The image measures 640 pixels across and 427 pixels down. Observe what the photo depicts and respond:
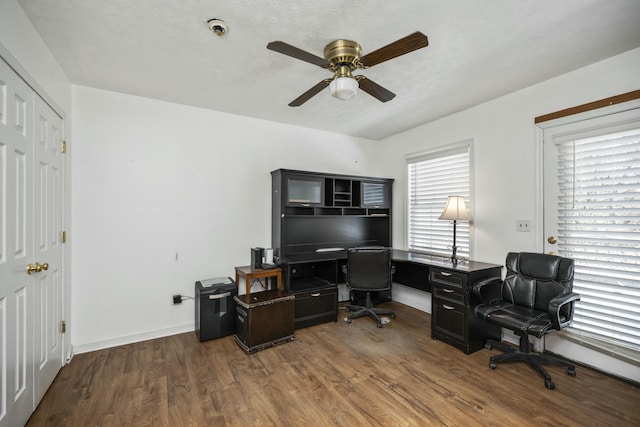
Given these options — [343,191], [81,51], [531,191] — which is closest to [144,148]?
[81,51]

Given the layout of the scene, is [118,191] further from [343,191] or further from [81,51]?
[343,191]

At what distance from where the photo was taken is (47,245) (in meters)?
2.13

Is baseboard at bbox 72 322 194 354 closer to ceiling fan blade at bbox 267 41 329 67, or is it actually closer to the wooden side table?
the wooden side table

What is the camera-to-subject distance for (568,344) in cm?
256

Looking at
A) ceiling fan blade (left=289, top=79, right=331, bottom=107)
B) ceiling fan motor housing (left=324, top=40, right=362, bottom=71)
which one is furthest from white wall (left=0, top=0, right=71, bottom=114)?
ceiling fan motor housing (left=324, top=40, right=362, bottom=71)

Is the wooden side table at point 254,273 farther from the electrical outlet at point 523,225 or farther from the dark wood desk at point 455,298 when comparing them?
the electrical outlet at point 523,225

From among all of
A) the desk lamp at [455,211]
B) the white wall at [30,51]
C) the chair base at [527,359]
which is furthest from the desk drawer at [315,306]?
the white wall at [30,51]

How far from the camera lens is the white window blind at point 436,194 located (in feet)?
11.6

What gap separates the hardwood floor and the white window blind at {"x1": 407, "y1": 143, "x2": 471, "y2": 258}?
142 centimetres

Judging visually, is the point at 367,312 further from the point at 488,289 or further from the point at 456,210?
the point at 456,210

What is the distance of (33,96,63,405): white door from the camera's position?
195 centimetres

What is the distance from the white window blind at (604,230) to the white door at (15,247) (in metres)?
4.12

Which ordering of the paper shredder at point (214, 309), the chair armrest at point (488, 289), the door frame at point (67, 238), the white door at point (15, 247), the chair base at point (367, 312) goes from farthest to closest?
the chair base at point (367, 312) → the paper shredder at point (214, 309) → the chair armrest at point (488, 289) → the door frame at point (67, 238) → the white door at point (15, 247)

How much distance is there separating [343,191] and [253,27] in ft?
8.42
